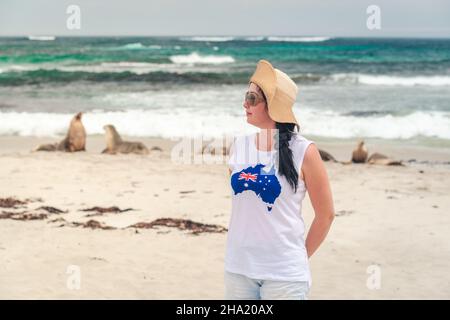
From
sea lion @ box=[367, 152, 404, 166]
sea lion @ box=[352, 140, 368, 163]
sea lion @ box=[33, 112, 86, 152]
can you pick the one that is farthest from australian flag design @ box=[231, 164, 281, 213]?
sea lion @ box=[33, 112, 86, 152]

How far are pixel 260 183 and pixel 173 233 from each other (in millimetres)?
4788

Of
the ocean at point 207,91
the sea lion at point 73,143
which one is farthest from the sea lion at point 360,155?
the sea lion at point 73,143

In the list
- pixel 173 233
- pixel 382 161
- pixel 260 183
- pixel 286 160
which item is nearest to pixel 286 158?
pixel 286 160

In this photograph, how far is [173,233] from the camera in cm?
742

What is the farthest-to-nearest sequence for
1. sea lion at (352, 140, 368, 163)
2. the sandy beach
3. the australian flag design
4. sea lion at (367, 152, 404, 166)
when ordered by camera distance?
1. sea lion at (352, 140, 368, 163)
2. sea lion at (367, 152, 404, 166)
3. the sandy beach
4. the australian flag design

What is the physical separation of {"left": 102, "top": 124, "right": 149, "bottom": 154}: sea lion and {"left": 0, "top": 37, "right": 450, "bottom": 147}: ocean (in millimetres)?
3819

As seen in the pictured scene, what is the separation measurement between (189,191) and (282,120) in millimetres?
6669

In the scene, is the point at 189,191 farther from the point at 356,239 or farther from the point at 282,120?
the point at 282,120

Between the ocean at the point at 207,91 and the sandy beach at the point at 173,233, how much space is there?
568 cm

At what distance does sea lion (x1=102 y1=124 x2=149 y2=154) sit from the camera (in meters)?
12.5

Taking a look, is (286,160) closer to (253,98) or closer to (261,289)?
(253,98)

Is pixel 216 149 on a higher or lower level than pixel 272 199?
lower

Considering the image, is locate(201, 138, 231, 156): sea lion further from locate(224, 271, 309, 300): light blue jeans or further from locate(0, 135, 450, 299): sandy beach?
locate(224, 271, 309, 300): light blue jeans
